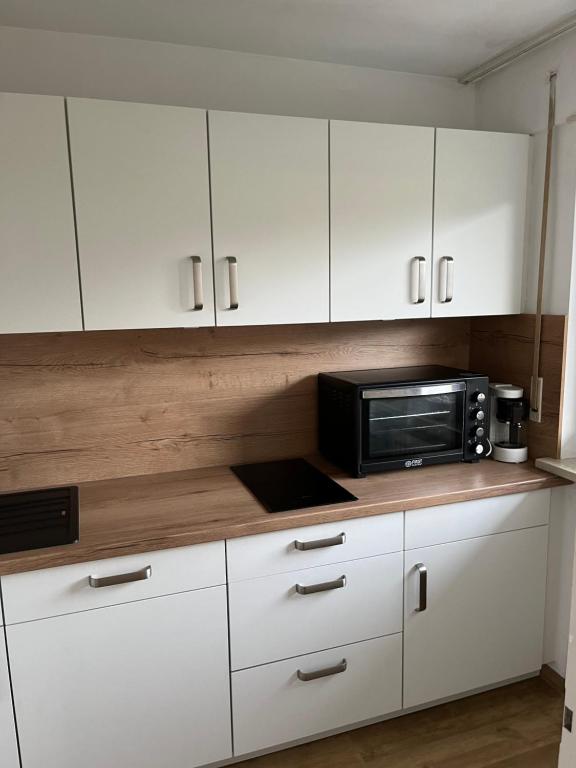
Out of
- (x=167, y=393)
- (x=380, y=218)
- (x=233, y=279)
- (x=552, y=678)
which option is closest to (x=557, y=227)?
(x=380, y=218)

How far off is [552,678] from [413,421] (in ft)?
3.69

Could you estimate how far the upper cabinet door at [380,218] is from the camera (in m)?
1.87

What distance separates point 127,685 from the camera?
1.58 metres

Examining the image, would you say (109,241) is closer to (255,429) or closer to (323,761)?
(255,429)

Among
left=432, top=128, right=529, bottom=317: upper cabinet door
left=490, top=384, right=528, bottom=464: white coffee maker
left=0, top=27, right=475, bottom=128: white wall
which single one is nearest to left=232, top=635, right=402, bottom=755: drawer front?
left=490, top=384, right=528, bottom=464: white coffee maker

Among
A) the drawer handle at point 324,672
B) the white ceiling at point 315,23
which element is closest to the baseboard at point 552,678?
the drawer handle at point 324,672

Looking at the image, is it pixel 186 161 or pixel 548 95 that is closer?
pixel 186 161

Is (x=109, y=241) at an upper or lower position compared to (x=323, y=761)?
upper

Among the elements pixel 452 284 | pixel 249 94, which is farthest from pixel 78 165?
pixel 452 284

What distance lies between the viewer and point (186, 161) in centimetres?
169

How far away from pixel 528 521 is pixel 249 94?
5.97 ft

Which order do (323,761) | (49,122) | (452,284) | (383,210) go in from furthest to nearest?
(452,284)
(383,210)
(323,761)
(49,122)

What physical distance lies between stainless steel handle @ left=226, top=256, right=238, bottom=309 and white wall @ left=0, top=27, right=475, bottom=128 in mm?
640

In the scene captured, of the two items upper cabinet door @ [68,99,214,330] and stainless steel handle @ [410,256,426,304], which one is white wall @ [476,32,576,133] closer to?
stainless steel handle @ [410,256,426,304]
